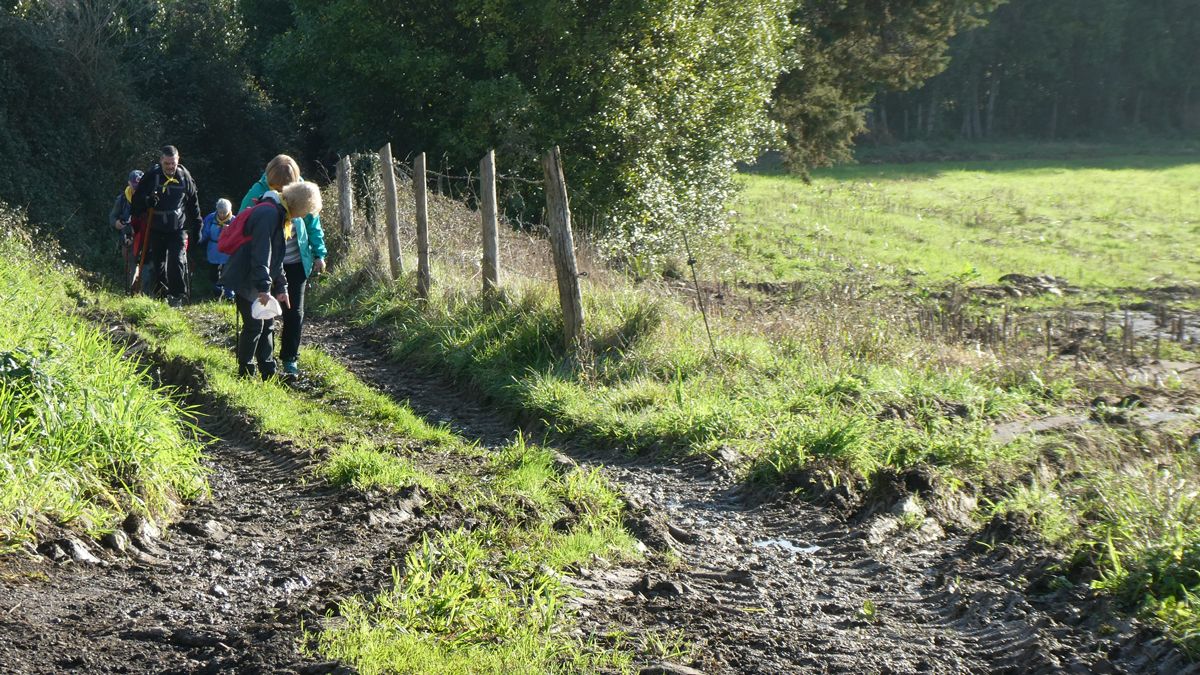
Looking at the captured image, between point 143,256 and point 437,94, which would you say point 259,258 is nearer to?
point 143,256

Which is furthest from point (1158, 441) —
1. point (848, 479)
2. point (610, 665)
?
point (610, 665)

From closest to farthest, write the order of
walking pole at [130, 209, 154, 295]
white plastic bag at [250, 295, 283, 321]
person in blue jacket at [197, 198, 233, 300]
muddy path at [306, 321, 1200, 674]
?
muddy path at [306, 321, 1200, 674]
white plastic bag at [250, 295, 283, 321]
walking pole at [130, 209, 154, 295]
person in blue jacket at [197, 198, 233, 300]

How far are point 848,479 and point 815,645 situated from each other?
2.49 m

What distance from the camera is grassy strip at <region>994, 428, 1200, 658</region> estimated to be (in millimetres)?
4988

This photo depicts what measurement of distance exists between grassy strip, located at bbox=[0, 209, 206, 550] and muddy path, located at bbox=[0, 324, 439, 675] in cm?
16

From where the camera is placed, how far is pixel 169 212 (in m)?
14.5

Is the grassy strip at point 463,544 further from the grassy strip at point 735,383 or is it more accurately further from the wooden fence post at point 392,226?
the wooden fence post at point 392,226

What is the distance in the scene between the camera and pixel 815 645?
4922mm

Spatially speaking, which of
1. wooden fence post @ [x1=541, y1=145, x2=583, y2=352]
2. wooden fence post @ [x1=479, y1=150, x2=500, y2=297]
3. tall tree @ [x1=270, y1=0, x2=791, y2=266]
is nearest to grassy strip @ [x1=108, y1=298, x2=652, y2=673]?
wooden fence post @ [x1=541, y1=145, x2=583, y2=352]

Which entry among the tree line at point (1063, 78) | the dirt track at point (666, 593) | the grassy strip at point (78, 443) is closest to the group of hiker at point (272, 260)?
the grassy strip at point (78, 443)

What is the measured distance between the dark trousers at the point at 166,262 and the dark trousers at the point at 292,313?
5656mm

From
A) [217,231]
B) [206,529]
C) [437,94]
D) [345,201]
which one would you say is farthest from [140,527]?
[437,94]

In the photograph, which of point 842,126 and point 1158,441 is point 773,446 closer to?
point 1158,441

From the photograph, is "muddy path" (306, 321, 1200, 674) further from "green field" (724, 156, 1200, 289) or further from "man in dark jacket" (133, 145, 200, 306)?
"green field" (724, 156, 1200, 289)
